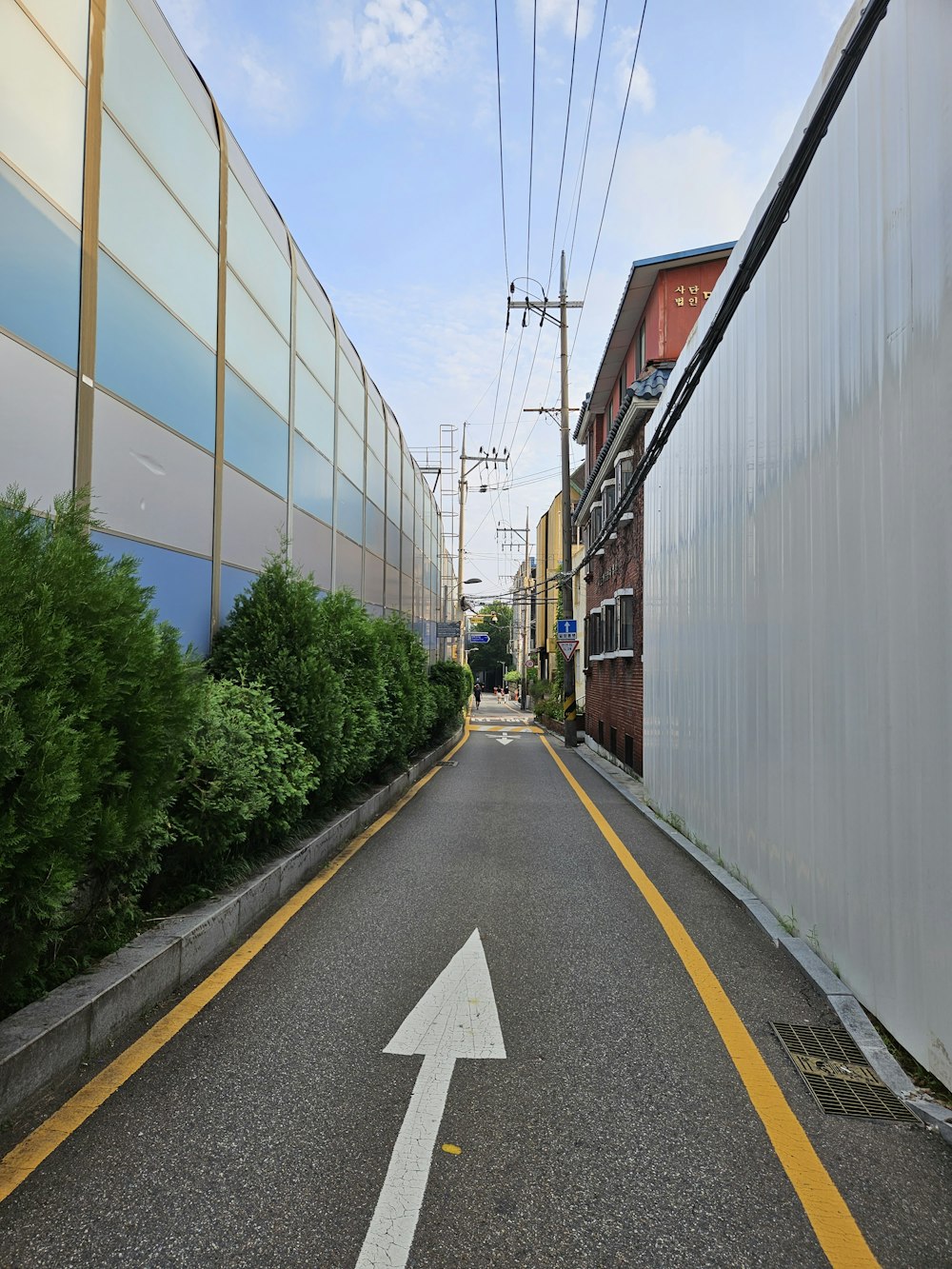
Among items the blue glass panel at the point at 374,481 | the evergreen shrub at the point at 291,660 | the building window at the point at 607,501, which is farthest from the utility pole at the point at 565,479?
the evergreen shrub at the point at 291,660

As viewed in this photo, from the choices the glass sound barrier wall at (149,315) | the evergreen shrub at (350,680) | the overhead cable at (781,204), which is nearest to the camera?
the overhead cable at (781,204)

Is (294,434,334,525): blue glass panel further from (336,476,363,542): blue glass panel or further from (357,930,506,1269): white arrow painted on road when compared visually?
(357,930,506,1269): white arrow painted on road

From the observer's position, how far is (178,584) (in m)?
7.89

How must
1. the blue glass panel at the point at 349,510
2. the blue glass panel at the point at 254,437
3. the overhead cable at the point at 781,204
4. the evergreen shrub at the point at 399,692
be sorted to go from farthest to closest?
1. the blue glass panel at the point at 349,510
2. the evergreen shrub at the point at 399,692
3. the blue glass panel at the point at 254,437
4. the overhead cable at the point at 781,204

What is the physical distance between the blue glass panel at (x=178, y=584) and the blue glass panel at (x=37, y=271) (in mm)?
1569

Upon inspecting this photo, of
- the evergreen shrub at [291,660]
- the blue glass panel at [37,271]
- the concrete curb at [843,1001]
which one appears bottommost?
the concrete curb at [843,1001]

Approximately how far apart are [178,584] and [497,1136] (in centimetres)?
622

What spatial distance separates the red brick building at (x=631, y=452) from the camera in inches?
618

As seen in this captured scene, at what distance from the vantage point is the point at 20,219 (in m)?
5.32

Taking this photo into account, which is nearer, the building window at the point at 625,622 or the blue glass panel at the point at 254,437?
the blue glass panel at the point at 254,437

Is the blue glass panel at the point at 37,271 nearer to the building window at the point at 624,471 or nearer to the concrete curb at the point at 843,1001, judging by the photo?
the concrete curb at the point at 843,1001

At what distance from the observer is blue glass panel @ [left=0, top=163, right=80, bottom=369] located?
17.1 feet

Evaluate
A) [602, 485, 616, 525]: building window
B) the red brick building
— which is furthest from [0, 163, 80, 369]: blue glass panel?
[602, 485, 616, 525]: building window

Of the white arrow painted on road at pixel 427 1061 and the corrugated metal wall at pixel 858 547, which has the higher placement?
the corrugated metal wall at pixel 858 547
